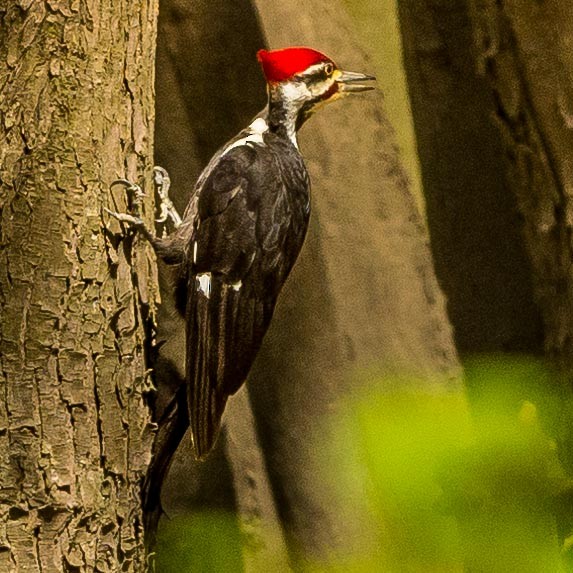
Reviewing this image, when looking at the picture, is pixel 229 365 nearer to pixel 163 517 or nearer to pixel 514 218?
pixel 163 517

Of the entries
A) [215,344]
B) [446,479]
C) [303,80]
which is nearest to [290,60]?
[303,80]

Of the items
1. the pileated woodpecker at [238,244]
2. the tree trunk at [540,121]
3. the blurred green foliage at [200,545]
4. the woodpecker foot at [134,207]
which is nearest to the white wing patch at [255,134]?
the pileated woodpecker at [238,244]

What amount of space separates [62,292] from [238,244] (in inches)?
15.9

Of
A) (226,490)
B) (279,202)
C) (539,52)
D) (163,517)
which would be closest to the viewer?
(539,52)

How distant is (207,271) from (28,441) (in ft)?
1.62

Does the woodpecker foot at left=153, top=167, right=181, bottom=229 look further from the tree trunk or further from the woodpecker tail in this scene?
the tree trunk

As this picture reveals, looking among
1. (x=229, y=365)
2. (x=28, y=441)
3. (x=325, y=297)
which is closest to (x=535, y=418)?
(x=229, y=365)

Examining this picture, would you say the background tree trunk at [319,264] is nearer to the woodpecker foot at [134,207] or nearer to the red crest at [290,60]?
the red crest at [290,60]

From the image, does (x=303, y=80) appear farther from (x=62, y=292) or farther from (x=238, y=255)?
(x=62, y=292)

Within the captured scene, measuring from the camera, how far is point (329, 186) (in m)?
2.79

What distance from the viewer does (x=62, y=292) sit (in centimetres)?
198

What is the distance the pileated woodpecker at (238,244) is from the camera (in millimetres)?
2141

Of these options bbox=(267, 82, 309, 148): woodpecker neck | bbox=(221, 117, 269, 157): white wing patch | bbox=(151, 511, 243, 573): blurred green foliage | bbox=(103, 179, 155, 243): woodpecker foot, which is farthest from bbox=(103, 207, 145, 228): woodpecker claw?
bbox=(151, 511, 243, 573): blurred green foliage

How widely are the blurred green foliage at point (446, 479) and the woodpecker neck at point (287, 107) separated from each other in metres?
0.67
